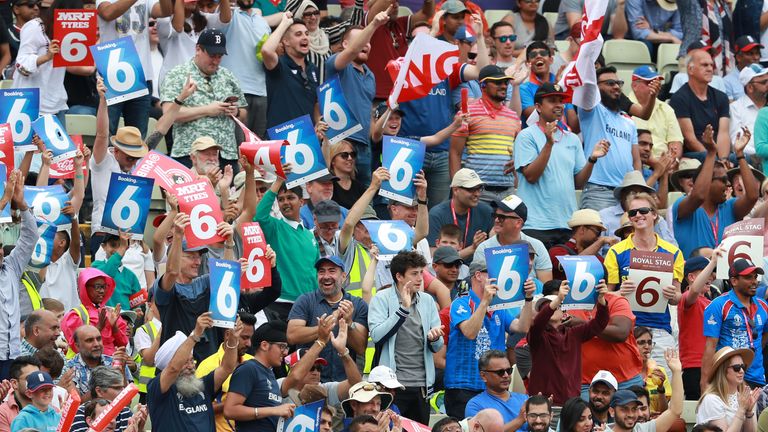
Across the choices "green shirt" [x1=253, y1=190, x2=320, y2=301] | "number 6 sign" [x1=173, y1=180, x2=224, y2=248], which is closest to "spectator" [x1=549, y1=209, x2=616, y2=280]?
"green shirt" [x1=253, y1=190, x2=320, y2=301]

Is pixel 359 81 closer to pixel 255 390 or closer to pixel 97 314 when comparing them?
pixel 97 314

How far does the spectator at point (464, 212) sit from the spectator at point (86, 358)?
3.01 metres

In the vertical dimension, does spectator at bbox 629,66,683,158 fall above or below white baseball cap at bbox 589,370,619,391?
below

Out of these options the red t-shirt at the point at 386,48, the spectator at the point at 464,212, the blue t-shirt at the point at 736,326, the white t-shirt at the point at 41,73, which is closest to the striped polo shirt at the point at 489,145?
the spectator at the point at 464,212

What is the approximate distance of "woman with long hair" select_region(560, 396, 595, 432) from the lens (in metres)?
12.4

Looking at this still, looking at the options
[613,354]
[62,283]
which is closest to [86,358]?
[62,283]

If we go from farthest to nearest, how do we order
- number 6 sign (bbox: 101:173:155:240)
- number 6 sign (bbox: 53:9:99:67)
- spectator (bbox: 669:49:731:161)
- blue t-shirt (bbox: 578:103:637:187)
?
spectator (bbox: 669:49:731:161)
blue t-shirt (bbox: 578:103:637:187)
number 6 sign (bbox: 53:9:99:67)
number 6 sign (bbox: 101:173:155:240)

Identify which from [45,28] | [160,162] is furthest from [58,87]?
[160,162]

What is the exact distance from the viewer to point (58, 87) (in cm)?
1639

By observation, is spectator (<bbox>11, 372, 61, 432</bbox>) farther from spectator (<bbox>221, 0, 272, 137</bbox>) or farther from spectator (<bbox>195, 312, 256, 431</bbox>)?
spectator (<bbox>221, 0, 272, 137</bbox>)

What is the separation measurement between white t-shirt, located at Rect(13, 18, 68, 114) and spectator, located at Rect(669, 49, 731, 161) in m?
5.72

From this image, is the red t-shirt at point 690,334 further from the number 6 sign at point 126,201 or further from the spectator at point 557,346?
the number 6 sign at point 126,201

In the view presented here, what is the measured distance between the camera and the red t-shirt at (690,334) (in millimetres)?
14250

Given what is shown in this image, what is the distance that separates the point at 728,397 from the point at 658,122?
465 centimetres
